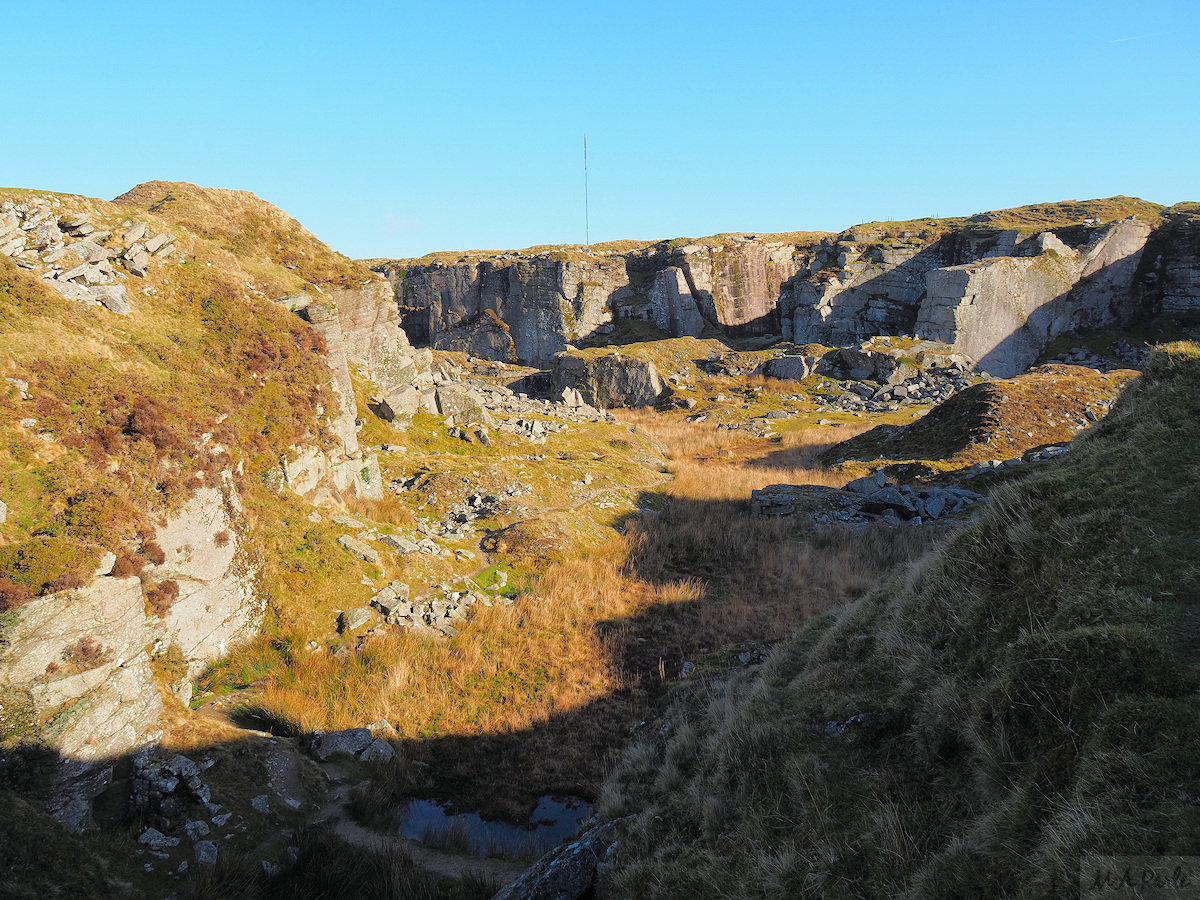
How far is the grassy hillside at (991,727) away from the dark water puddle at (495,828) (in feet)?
3.65

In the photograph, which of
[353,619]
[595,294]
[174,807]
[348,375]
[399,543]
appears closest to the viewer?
[174,807]

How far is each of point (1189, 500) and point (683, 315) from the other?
53861 millimetres

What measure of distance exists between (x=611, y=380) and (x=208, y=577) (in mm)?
36765

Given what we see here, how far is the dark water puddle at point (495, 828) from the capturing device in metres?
7.65

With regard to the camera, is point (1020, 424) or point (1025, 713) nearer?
point (1025, 713)

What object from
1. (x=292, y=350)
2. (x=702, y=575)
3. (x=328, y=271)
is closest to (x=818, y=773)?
(x=702, y=575)

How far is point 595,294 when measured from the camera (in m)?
59.8

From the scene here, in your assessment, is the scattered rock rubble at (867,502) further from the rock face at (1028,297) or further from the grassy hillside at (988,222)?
the grassy hillside at (988,222)

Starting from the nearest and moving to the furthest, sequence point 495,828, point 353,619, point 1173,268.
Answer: point 495,828 → point 353,619 → point 1173,268

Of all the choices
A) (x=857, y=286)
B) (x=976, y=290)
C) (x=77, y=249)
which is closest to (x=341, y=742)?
(x=77, y=249)

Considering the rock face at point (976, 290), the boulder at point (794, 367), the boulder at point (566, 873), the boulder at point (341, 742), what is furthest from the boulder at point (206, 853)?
the rock face at point (976, 290)

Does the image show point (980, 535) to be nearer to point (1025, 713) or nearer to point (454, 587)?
point (1025, 713)

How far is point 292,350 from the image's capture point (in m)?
14.8

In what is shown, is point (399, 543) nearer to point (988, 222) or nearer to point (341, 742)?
point (341, 742)
